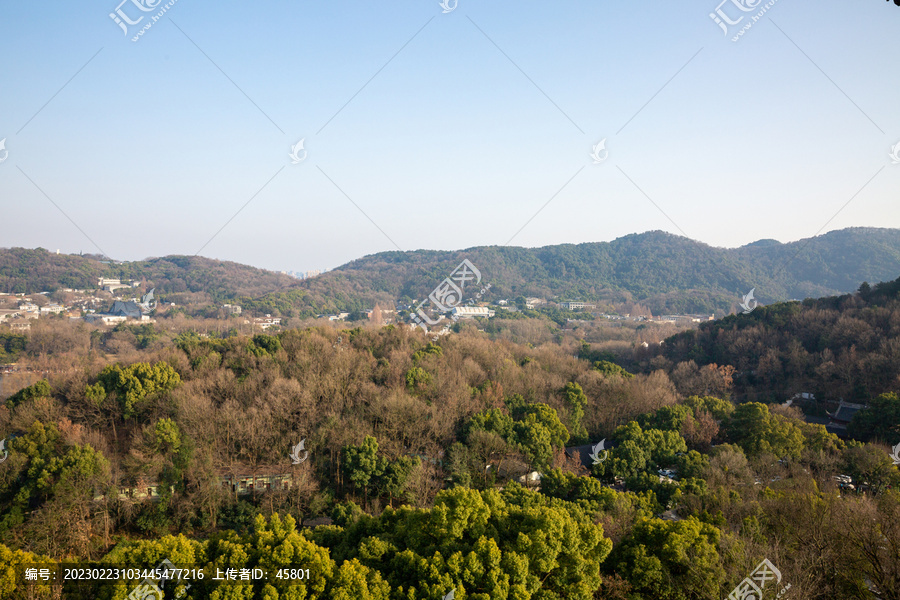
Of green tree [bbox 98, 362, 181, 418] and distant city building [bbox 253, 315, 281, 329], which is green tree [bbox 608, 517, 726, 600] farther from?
distant city building [bbox 253, 315, 281, 329]

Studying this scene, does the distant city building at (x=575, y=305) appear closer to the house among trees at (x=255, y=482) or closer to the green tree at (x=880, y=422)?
the green tree at (x=880, y=422)

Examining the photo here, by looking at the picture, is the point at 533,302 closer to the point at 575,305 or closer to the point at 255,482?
the point at 575,305

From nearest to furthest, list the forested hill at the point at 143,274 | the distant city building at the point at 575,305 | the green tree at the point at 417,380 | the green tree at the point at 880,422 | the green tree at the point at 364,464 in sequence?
1. the green tree at the point at 364,464
2. the green tree at the point at 880,422
3. the green tree at the point at 417,380
4. the forested hill at the point at 143,274
5. the distant city building at the point at 575,305

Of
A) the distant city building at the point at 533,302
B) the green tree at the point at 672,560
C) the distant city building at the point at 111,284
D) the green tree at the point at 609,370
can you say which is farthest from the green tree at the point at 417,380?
the distant city building at the point at 111,284

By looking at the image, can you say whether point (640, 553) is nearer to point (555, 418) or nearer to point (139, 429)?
Result: point (555, 418)

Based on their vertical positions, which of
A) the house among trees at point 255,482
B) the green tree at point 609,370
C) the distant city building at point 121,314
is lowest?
the house among trees at point 255,482

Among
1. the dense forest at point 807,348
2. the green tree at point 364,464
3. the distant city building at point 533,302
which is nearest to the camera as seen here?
the green tree at point 364,464
